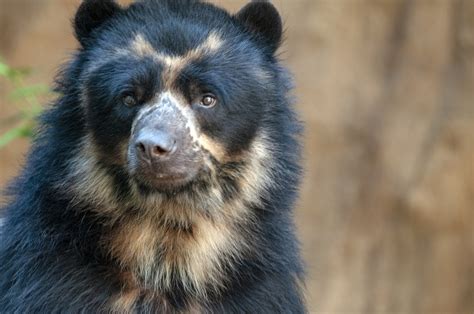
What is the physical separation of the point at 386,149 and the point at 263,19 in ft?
16.3

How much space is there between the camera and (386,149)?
1100 cm

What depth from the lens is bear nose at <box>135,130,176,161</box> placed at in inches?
214

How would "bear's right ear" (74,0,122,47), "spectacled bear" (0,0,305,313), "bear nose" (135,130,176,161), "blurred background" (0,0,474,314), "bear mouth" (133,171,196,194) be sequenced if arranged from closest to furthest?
1. "bear nose" (135,130,176,161)
2. "bear mouth" (133,171,196,194)
3. "spectacled bear" (0,0,305,313)
4. "bear's right ear" (74,0,122,47)
5. "blurred background" (0,0,474,314)

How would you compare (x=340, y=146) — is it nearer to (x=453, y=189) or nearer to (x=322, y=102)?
(x=322, y=102)

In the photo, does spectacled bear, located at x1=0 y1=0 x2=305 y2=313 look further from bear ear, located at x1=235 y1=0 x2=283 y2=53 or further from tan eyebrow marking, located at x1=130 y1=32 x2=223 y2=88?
bear ear, located at x1=235 y1=0 x2=283 y2=53

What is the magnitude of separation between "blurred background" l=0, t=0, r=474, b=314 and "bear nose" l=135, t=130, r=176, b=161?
210 inches

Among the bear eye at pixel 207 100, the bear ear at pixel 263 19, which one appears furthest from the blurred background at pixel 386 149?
the bear eye at pixel 207 100

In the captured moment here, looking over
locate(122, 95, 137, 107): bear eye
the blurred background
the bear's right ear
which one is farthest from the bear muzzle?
the blurred background

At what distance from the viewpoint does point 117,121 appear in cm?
572

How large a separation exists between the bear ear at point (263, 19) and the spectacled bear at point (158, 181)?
0.13 m

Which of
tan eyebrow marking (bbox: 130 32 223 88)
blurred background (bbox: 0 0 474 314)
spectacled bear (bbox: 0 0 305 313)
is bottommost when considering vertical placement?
blurred background (bbox: 0 0 474 314)

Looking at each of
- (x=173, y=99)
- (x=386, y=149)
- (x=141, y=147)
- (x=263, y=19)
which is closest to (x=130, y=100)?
(x=173, y=99)

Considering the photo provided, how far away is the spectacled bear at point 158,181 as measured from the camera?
5.68m

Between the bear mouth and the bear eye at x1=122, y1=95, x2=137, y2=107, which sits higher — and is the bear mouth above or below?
below
